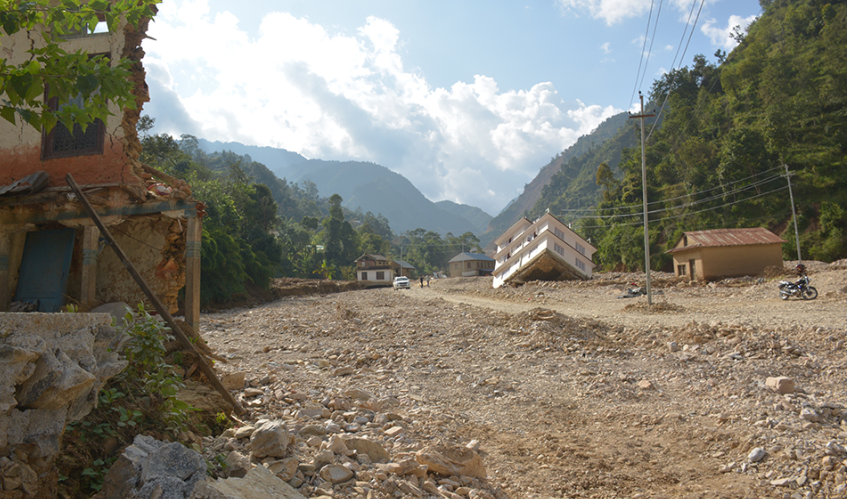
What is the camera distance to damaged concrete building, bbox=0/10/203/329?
7035mm

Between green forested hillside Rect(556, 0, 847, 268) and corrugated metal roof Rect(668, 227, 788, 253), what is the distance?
691 cm

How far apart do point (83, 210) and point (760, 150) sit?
4710 centimetres

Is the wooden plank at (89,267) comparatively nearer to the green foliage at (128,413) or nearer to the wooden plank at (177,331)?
the wooden plank at (177,331)

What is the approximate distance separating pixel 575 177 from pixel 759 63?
8210cm

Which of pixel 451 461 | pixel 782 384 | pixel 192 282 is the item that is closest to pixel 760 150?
pixel 782 384

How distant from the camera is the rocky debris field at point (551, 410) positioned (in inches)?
177

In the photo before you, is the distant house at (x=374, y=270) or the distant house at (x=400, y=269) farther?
the distant house at (x=400, y=269)

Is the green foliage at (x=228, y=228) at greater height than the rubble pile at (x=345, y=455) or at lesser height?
greater

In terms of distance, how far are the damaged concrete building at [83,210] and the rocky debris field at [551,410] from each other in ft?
8.41

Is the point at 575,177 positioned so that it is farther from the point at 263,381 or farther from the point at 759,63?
the point at 263,381

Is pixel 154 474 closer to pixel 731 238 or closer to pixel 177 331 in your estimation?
pixel 177 331

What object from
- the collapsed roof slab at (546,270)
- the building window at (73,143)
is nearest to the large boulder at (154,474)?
the building window at (73,143)

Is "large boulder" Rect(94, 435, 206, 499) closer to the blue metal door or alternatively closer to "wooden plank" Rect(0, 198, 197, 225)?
"wooden plank" Rect(0, 198, 197, 225)

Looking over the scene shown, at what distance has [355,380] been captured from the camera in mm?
7988
